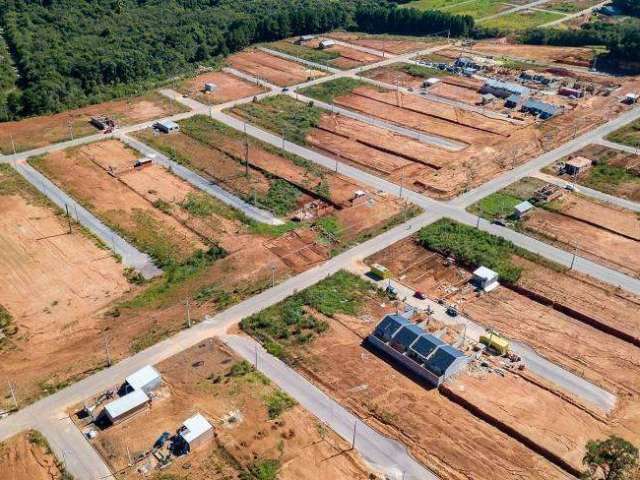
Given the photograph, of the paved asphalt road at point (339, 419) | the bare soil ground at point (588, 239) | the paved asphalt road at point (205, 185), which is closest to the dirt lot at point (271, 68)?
the paved asphalt road at point (205, 185)

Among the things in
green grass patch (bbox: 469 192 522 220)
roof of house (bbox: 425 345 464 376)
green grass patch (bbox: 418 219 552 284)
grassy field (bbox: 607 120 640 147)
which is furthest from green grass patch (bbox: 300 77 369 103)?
roof of house (bbox: 425 345 464 376)

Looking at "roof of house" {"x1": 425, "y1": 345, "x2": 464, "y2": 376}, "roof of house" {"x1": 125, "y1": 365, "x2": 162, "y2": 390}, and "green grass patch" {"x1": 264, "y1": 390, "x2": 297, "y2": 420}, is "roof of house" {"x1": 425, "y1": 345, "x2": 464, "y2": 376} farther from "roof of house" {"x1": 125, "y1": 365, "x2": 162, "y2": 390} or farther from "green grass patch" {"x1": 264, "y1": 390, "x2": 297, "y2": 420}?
"roof of house" {"x1": 125, "y1": 365, "x2": 162, "y2": 390}

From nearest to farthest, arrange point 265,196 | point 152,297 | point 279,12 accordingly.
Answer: point 152,297, point 265,196, point 279,12

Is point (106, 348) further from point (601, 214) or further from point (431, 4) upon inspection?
point (431, 4)

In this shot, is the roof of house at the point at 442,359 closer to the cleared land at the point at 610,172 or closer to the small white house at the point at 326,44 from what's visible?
the cleared land at the point at 610,172

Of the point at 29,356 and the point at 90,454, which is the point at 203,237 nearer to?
the point at 29,356

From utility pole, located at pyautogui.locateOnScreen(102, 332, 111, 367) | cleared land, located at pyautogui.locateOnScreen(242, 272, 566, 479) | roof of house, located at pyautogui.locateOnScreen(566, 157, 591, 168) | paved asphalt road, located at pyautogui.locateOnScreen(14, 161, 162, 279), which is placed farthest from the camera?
roof of house, located at pyautogui.locateOnScreen(566, 157, 591, 168)

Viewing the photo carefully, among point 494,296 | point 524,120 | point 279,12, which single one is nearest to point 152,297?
point 494,296
